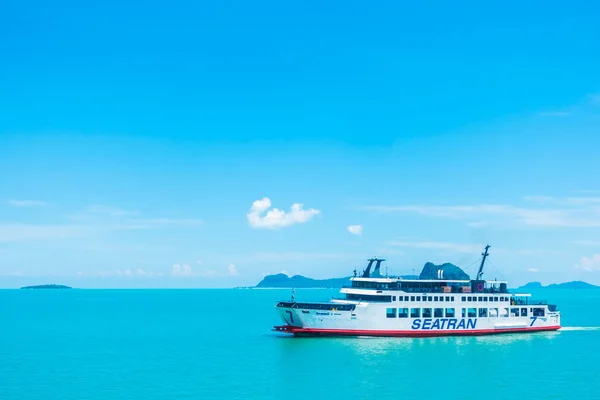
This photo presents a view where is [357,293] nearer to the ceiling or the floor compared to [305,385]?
nearer to the ceiling

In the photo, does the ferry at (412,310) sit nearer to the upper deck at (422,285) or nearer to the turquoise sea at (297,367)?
the upper deck at (422,285)

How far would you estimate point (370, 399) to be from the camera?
49.7 m

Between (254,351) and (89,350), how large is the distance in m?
20.9

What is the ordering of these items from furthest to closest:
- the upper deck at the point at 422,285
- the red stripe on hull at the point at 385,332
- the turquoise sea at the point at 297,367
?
the upper deck at the point at 422,285 → the red stripe on hull at the point at 385,332 → the turquoise sea at the point at 297,367

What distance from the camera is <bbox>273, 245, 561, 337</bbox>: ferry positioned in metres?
78.9

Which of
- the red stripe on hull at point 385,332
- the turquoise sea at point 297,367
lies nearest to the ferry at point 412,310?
the red stripe on hull at point 385,332

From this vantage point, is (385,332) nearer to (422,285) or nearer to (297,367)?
(422,285)

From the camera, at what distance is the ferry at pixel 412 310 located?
78.9 m

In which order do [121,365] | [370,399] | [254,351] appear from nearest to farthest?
[370,399]
[121,365]
[254,351]

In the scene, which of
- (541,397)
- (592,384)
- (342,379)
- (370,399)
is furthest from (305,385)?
(592,384)

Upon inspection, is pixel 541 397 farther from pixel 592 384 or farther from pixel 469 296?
pixel 469 296

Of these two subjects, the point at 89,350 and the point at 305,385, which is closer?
the point at 305,385

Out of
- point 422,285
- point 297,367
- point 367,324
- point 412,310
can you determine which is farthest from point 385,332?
point 297,367

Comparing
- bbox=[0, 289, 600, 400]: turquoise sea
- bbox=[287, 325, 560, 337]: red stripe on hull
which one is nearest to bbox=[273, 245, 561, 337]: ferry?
Result: bbox=[287, 325, 560, 337]: red stripe on hull
